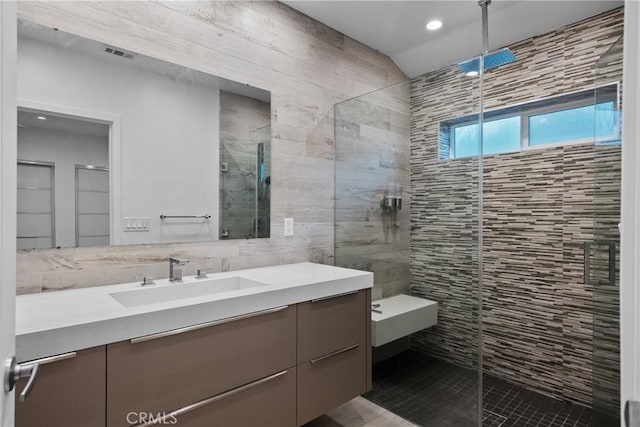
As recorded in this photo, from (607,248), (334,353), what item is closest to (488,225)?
(607,248)

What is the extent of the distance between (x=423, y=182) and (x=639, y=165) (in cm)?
182

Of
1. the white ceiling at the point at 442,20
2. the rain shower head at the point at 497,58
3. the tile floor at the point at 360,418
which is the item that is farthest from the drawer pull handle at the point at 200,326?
the white ceiling at the point at 442,20

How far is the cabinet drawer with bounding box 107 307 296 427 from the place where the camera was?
114 cm

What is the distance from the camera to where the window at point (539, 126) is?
64.6 inches

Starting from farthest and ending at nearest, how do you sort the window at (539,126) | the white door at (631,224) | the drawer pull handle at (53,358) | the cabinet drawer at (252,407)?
the window at (539,126) < the cabinet drawer at (252,407) < the drawer pull handle at (53,358) < the white door at (631,224)

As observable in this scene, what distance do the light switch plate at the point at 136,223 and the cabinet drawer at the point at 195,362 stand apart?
0.69 metres

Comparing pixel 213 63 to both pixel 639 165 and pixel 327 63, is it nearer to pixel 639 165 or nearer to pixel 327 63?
pixel 327 63

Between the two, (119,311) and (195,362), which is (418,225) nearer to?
(195,362)

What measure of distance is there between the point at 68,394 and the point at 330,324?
43.5 inches

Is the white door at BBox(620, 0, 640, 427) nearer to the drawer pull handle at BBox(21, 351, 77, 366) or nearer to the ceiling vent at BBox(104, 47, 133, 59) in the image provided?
the drawer pull handle at BBox(21, 351, 77, 366)

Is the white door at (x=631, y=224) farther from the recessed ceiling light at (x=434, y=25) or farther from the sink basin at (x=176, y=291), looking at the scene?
the recessed ceiling light at (x=434, y=25)

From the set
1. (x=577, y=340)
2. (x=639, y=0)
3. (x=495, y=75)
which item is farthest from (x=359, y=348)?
(x=495, y=75)

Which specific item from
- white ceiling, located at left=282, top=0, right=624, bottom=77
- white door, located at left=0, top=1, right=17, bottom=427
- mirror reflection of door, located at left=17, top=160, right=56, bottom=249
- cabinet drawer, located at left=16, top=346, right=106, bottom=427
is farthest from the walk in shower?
white door, located at left=0, top=1, right=17, bottom=427

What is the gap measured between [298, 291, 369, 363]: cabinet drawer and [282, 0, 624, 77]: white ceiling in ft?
6.22
